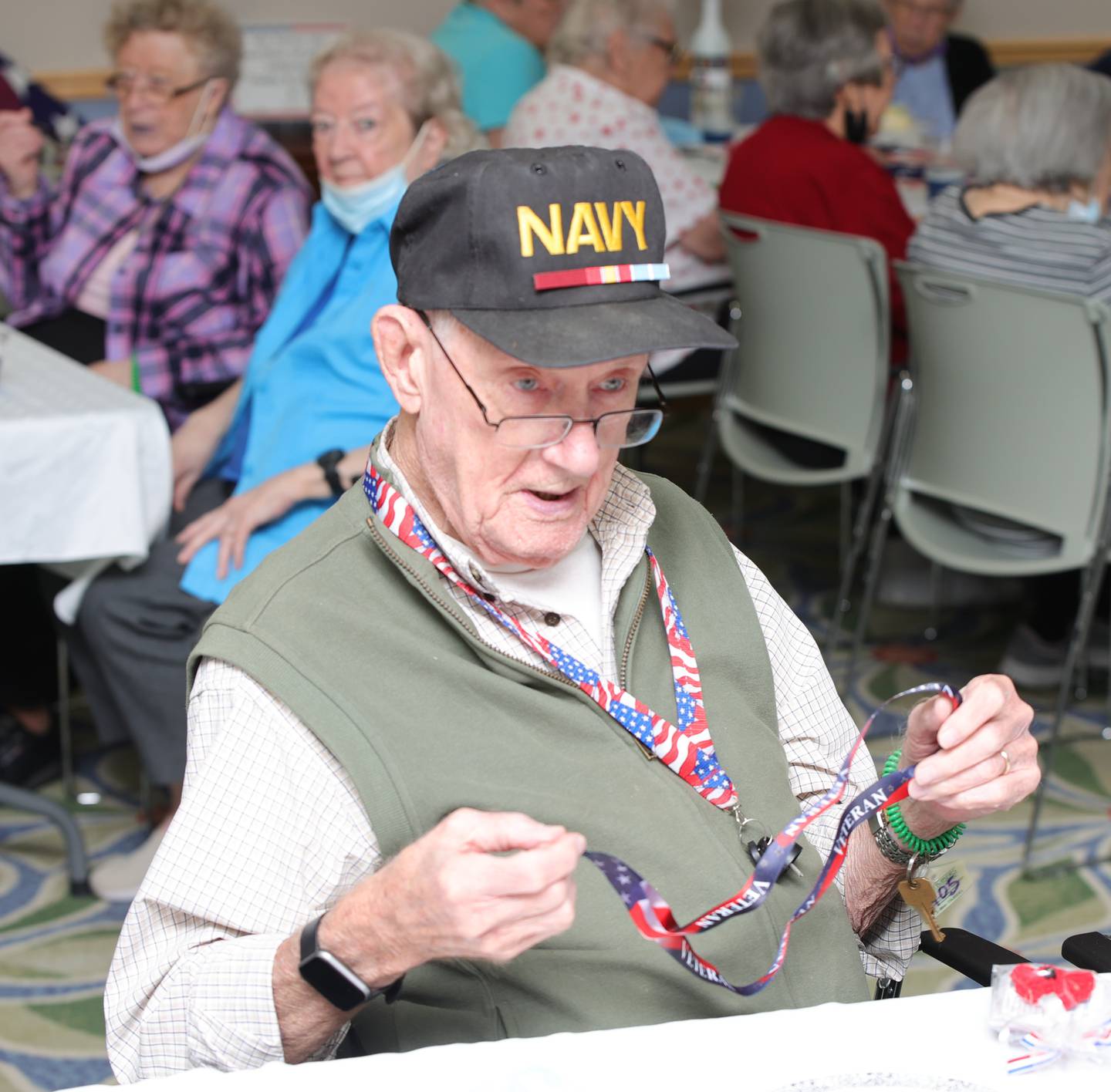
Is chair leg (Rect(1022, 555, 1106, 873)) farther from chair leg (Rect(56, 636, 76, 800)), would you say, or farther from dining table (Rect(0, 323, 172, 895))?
chair leg (Rect(56, 636, 76, 800))

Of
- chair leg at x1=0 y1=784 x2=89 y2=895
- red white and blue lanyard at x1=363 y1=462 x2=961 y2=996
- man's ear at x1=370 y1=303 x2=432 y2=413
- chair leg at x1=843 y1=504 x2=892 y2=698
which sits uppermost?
man's ear at x1=370 y1=303 x2=432 y2=413

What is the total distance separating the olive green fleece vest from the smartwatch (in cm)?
13

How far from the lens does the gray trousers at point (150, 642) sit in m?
2.64

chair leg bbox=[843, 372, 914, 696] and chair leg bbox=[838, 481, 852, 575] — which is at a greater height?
chair leg bbox=[843, 372, 914, 696]

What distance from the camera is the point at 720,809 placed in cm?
124

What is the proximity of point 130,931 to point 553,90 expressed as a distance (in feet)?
10.7

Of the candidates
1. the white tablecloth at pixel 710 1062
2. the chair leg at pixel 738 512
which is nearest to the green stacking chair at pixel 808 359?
the chair leg at pixel 738 512

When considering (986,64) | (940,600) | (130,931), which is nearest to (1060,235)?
(940,600)

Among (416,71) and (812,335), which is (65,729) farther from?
(812,335)

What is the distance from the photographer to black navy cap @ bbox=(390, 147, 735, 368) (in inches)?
44.5

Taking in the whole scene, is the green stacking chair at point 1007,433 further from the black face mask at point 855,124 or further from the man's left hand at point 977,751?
the man's left hand at point 977,751

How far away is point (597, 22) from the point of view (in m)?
3.97

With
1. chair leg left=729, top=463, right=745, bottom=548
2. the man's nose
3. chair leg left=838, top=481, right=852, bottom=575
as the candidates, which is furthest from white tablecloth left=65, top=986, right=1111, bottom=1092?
chair leg left=729, top=463, right=745, bottom=548

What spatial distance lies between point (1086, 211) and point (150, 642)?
2.03m
